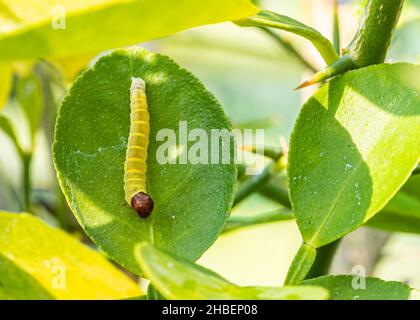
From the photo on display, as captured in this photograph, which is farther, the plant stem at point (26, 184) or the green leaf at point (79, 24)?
the plant stem at point (26, 184)

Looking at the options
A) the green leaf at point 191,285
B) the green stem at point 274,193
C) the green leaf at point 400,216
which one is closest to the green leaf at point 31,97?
the green stem at point 274,193

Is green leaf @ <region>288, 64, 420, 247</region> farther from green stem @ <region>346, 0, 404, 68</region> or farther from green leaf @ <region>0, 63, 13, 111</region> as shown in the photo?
green leaf @ <region>0, 63, 13, 111</region>

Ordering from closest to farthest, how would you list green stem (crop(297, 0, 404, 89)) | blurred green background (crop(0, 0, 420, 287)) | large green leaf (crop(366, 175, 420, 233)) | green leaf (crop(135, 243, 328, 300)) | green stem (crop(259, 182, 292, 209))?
green leaf (crop(135, 243, 328, 300)) < green stem (crop(297, 0, 404, 89)) < large green leaf (crop(366, 175, 420, 233)) < green stem (crop(259, 182, 292, 209)) < blurred green background (crop(0, 0, 420, 287))

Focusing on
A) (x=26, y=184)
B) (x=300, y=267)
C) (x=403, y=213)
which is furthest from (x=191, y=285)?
(x=26, y=184)

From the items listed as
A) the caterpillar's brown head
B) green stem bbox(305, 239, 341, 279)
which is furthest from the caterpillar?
green stem bbox(305, 239, 341, 279)

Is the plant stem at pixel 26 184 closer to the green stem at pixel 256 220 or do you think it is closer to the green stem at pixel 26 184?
the green stem at pixel 26 184

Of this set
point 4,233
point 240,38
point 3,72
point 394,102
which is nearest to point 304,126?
point 394,102

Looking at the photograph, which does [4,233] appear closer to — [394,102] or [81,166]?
[81,166]
